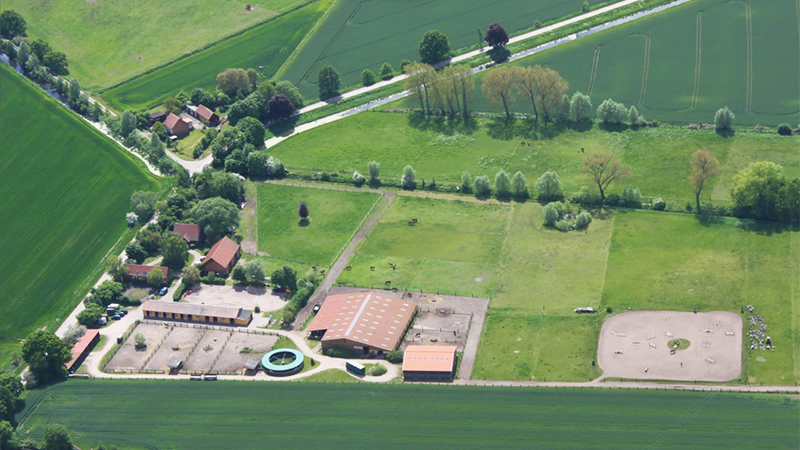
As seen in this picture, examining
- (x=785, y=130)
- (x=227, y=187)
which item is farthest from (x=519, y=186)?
(x=227, y=187)

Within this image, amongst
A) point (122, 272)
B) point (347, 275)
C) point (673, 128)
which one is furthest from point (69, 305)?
point (673, 128)

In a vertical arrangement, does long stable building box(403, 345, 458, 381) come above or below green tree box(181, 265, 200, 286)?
below

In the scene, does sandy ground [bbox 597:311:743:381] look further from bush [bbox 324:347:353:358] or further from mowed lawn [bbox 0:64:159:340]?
mowed lawn [bbox 0:64:159:340]

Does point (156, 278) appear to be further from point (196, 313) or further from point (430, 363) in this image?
point (430, 363)

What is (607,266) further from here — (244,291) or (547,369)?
(244,291)

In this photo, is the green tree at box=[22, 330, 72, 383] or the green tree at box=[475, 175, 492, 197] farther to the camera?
the green tree at box=[475, 175, 492, 197]

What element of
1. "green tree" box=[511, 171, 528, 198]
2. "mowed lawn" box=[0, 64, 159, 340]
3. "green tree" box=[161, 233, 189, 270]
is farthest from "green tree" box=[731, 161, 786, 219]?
"mowed lawn" box=[0, 64, 159, 340]
